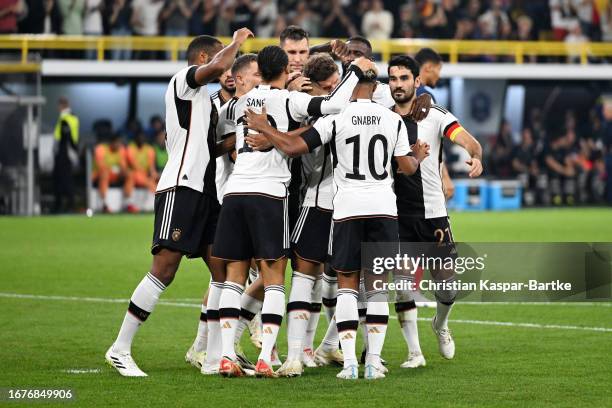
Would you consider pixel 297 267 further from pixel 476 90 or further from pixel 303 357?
pixel 476 90

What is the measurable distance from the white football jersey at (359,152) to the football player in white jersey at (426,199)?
0.87 m

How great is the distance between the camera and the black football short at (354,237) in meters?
8.59

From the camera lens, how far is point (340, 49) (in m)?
9.71

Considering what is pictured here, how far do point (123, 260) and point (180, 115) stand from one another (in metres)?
9.29

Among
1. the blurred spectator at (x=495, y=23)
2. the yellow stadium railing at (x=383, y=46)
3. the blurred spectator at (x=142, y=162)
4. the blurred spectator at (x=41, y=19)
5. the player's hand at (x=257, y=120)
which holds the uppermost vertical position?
the blurred spectator at (x=495, y=23)

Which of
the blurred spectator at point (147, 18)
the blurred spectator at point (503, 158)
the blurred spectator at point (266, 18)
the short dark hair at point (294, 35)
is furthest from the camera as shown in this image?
the blurred spectator at point (503, 158)

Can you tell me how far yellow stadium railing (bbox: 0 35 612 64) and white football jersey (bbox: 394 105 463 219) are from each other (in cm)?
2020

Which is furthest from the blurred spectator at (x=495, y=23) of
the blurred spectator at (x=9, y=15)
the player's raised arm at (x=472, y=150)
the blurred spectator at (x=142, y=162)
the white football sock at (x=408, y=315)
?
the white football sock at (x=408, y=315)

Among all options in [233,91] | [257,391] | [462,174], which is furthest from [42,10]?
[257,391]

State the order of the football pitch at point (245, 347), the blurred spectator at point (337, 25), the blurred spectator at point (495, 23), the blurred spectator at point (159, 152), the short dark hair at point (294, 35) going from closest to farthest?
the football pitch at point (245, 347), the short dark hair at point (294, 35), the blurred spectator at point (159, 152), the blurred spectator at point (337, 25), the blurred spectator at point (495, 23)

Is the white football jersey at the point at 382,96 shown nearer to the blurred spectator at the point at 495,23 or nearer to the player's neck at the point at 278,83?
the player's neck at the point at 278,83

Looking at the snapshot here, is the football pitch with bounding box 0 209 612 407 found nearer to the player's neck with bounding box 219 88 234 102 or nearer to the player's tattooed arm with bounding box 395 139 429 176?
the player's tattooed arm with bounding box 395 139 429 176

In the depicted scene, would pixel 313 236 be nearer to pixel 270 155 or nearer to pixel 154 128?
pixel 270 155

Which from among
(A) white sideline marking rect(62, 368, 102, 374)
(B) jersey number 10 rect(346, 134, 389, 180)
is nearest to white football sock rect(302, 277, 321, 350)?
(B) jersey number 10 rect(346, 134, 389, 180)
